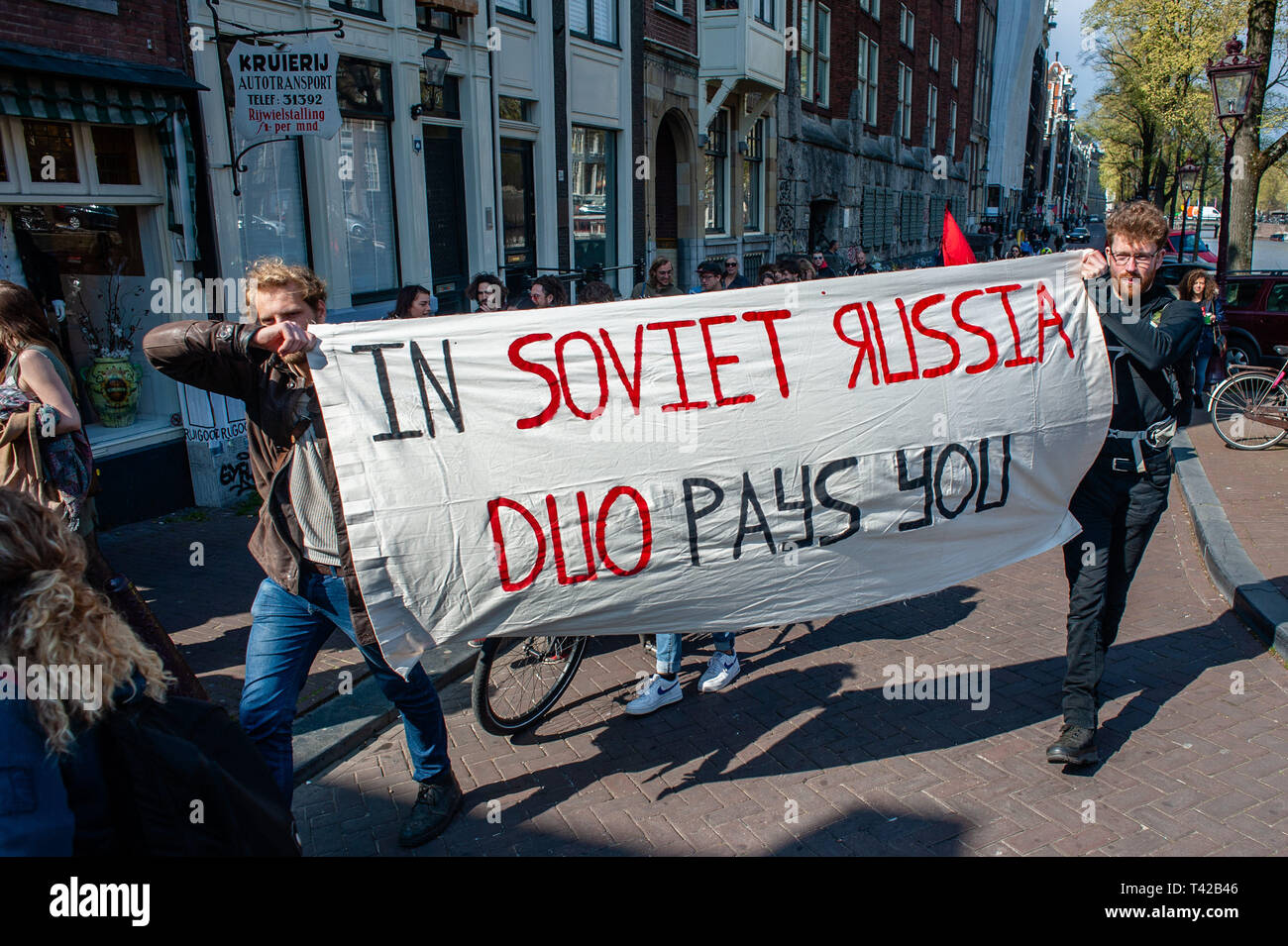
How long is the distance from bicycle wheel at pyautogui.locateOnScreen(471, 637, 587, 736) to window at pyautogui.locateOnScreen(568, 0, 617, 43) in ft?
38.5

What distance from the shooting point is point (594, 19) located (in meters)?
14.1

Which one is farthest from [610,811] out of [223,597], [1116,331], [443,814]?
[223,597]

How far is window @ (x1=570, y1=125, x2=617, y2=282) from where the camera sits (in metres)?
14.3

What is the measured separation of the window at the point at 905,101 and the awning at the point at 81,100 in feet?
104

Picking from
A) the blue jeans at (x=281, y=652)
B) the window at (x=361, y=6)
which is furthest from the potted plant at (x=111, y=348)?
the blue jeans at (x=281, y=652)

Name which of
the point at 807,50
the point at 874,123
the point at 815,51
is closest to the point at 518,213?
the point at 807,50

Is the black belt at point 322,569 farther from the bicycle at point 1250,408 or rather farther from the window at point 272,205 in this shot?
the bicycle at point 1250,408

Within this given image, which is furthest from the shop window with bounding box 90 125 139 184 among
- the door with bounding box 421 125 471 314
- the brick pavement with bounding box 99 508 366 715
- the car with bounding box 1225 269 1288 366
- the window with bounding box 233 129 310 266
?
the car with bounding box 1225 269 1288 366

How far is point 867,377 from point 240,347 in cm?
214

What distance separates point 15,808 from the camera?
62.2 inches

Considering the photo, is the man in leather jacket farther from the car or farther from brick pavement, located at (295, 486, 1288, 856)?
the car

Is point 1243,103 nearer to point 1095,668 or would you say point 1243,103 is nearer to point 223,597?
point 1095,668

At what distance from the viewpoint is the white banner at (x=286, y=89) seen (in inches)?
295

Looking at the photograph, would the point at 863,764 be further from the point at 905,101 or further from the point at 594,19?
the point at 905,101
